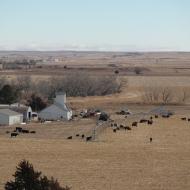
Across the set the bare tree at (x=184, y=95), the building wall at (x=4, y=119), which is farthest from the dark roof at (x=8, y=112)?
the bare tree at (x=184, y=95)

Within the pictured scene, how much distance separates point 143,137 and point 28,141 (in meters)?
9.87

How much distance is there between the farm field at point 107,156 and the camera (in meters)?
27.7

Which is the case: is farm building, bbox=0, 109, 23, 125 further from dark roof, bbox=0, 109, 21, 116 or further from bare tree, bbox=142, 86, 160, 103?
bare tree, bbox=142, 86, 160, 103

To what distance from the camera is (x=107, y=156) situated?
36.0 m

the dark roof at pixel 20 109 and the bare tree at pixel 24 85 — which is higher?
the bare tree at pixel 24 85

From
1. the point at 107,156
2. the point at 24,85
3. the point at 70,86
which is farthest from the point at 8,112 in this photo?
the point at 70,86

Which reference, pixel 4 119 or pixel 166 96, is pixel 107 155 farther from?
pixel 166 96

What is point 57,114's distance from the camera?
65.3 metres

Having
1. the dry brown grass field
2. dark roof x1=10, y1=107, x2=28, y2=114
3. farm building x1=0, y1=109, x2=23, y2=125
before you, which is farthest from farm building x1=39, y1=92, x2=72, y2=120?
farm building x1=0, y1=109, x2=23, y2=125

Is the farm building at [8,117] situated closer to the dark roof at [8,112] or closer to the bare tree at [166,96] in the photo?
the dark roof at [8,112]

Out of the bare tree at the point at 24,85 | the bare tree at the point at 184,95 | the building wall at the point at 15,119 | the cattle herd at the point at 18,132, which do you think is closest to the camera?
the cattle herd at the point at 18,132

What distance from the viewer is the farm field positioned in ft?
90.7

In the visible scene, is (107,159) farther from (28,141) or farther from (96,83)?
(96,83)

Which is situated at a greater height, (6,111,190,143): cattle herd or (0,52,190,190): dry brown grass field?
(0,52,190,190): dry brown grass field
